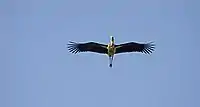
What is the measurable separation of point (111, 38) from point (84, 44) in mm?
2196

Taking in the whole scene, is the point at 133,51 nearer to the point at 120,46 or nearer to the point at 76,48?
the point at 120,46

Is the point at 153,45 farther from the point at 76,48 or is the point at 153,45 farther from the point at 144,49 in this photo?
the point at 76,48

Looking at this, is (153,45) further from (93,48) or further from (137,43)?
(93,48)

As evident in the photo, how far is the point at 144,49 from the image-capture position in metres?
32.9

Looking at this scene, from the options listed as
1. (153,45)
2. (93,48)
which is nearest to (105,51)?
(93,48)

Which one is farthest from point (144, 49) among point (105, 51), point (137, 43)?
point (105, 51)

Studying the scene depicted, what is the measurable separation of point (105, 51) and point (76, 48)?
199cm

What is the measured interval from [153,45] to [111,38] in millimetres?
3151

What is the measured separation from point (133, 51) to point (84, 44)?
318cm

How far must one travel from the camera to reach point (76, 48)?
3269 centimetres

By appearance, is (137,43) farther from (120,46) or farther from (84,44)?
(84,44)

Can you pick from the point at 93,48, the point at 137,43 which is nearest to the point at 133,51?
the point at 137,43

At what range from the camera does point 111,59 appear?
1228 inches

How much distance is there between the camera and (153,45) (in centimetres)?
3284
